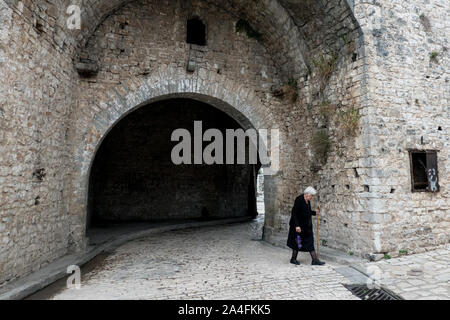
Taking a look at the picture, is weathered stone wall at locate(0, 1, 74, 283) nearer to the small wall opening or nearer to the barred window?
the small wall opening

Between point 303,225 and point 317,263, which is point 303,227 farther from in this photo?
point 317,263

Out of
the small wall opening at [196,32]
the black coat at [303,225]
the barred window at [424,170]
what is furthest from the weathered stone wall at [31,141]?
the barred window at [424,170]

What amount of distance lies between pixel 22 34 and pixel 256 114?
14.5ft

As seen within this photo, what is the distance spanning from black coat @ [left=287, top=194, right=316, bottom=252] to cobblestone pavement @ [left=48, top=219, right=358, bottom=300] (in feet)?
1.10

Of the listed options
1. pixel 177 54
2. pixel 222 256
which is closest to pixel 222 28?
pixel 177 54

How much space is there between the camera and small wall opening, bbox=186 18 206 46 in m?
6.39

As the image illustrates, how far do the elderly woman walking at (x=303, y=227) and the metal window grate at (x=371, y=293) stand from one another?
101 centimetres

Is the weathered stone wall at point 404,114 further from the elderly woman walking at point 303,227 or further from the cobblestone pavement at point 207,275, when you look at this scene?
the cobblestone pavement at point 207,275

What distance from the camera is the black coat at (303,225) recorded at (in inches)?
182

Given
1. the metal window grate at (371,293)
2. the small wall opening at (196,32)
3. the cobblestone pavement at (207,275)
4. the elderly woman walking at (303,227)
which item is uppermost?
the small wall opening at (196,32)

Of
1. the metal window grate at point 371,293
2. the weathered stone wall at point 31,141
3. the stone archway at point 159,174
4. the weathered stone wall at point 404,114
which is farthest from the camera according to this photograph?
the stone archway at point 159,174

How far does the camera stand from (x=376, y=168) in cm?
468

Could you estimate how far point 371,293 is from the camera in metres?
3.40

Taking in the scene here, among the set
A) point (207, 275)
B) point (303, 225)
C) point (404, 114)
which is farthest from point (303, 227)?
point (404, 114)
